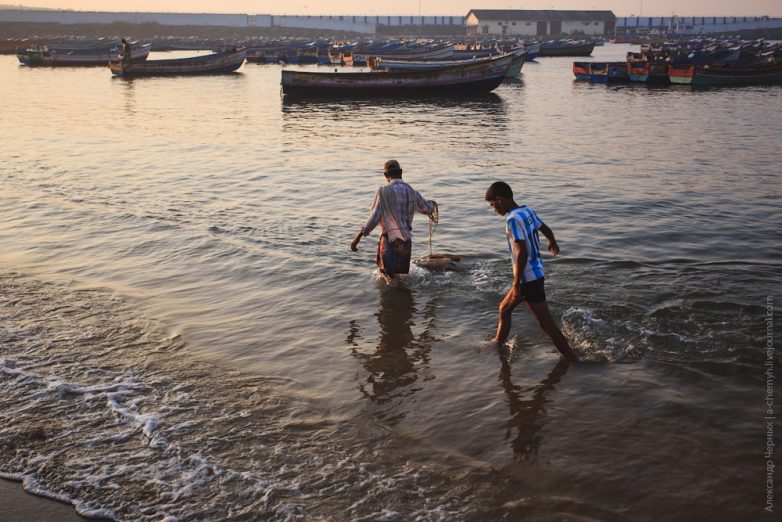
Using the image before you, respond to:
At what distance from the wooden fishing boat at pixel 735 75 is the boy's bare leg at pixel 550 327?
1493 inches

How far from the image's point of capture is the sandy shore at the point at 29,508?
428cm

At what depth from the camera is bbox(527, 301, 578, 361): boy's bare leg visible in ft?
20.5

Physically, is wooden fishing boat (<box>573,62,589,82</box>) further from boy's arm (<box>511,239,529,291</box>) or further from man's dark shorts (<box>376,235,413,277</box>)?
boy's arm (<box>511,239,529,291</box>)

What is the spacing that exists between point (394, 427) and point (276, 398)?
1.08 m

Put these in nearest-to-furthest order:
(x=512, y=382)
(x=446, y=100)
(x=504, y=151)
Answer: (x=512, y=382) → (x=504, y=151) → (x=446, y=100)

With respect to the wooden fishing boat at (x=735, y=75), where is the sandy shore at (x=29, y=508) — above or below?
below

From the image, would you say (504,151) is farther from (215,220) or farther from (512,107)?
(512,107)

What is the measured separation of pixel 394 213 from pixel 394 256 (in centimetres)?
60

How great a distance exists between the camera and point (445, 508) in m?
4.37

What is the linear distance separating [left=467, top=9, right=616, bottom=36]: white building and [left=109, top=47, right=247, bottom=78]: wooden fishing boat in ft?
323

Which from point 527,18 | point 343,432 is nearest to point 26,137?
point 343,432

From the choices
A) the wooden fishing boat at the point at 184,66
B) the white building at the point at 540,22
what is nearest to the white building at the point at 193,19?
the white building at the point at 540,22

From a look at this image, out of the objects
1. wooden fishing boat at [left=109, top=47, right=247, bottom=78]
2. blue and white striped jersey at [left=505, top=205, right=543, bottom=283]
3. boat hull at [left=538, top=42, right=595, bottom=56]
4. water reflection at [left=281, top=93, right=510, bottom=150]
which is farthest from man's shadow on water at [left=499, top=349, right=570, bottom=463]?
boat hull at [left=538, top=42, right=595, bottom=56]

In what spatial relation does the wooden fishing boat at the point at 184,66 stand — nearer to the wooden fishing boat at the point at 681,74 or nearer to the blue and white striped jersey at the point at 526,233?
the wooden fishing boat at the point at 681,74
